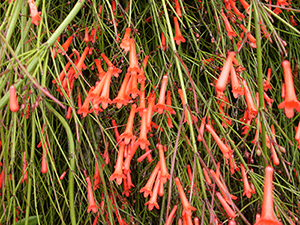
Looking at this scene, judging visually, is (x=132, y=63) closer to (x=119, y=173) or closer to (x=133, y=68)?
(x=133, y=68)

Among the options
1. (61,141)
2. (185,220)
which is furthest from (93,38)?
(185,220)

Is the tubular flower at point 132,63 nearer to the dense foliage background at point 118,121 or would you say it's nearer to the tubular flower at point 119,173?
the dense foliage background at point 118,121

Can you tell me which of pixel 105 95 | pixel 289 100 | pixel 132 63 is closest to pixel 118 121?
pixel 105 95

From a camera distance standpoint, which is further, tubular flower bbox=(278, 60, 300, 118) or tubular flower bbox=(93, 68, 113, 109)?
tubular flower bbox=(93, 68, 113, 109)

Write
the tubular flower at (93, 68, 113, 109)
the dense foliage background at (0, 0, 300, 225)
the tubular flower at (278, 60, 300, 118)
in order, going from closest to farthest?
the tubular flower at (278, 60, 300, 118)
the dense foliage background at (0, 0, 300, 225)
the tubular flower at (93, 68, 113, 109)

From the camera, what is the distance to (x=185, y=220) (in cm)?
101

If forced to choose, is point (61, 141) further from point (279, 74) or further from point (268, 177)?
point (279, 74)

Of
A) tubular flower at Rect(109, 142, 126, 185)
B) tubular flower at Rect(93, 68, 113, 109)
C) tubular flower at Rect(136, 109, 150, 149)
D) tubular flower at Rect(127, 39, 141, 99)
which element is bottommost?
tubular flower at Rect(109, 142, 126, 185)

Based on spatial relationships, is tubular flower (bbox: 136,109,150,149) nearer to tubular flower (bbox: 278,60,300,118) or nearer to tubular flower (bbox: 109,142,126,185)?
tubular flower (bbox: 109,142,126,185)

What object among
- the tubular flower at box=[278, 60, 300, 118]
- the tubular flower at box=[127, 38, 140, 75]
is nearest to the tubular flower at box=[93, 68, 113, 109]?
the tubular flower at box=[127, 38, 140, 75]

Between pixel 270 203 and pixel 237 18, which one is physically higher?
pixel 237 18

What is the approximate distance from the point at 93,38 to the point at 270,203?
38.3 inches

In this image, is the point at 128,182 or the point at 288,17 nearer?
the point at 128,182

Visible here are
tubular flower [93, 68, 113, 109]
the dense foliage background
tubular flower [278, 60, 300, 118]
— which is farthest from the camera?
tubular flower [93, 68, 113, 109]
